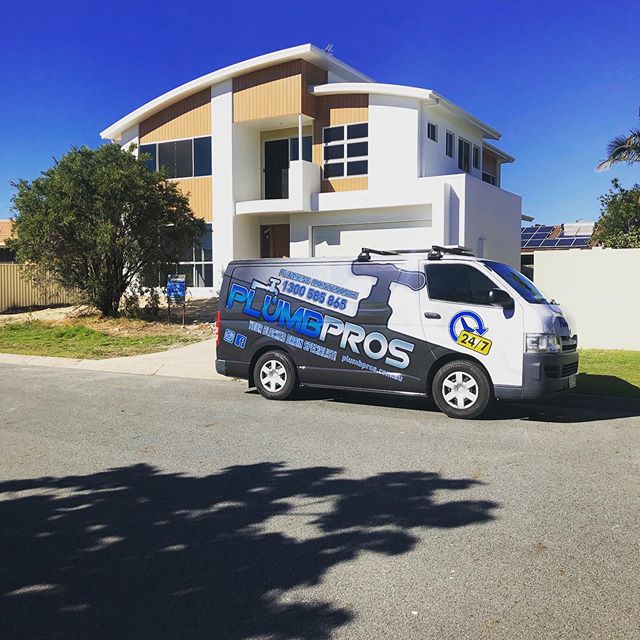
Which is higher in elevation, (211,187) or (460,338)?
(211,187)

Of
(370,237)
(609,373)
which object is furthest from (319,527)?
(370,237)

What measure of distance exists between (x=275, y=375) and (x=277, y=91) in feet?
51.0

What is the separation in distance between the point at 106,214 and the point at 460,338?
530 inches

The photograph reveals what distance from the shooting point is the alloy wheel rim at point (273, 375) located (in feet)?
31.3

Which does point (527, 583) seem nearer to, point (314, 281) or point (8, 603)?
point (8, 603)

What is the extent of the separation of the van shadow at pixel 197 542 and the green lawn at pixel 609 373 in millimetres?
4725

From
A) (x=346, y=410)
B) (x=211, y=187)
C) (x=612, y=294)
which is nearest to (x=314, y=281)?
(x=346, y=410)

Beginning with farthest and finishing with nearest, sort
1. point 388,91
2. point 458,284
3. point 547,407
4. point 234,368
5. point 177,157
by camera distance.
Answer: point 177,157 < point 388,91 < point 234,368 < point 547,407 < point 458,284

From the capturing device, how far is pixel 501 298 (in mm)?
8062

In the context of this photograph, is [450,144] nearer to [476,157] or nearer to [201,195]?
[476,157]

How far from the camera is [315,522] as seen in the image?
4.83m

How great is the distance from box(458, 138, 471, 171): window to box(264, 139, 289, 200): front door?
6522 millimetres

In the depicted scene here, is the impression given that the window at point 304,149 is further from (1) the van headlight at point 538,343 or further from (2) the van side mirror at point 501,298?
(1) the van headlight at point 538,343

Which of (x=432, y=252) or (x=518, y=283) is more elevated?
(x=432, y=252)
